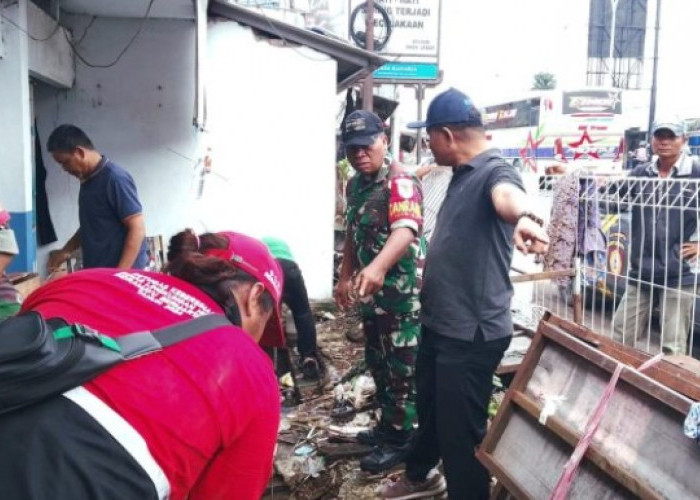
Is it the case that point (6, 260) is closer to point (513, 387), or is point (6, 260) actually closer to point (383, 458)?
point (383, 458)

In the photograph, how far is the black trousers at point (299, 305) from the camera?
175 inches

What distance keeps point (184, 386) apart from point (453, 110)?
1.72 m

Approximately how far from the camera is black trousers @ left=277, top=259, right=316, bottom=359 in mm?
4445

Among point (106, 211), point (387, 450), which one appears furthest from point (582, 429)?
point (106, 211)

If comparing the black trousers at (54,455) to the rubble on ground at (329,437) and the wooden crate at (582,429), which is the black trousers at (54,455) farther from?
the rubble on ground at (329,437)

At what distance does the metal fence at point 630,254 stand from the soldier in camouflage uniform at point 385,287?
3.81ft

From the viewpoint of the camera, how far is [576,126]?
21.2 metres

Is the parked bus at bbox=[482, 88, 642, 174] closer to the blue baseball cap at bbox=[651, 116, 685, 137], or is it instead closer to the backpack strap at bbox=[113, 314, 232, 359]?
the blue baseball cap at bbox=[651, 116, 685, 137]

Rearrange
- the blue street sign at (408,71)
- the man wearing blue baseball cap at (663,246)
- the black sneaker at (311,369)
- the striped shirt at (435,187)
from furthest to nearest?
the blue street sign at (408,71), the striped shirt at (435,187), the black sneaker at (311,369), the man wearing blue baseball cap at (663,246)

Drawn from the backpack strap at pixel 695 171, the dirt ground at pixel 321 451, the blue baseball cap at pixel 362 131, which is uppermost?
the blue baseball cap at pixel 362 131

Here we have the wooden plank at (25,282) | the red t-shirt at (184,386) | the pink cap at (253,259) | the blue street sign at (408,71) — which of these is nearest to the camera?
the red t-shirt at (184,386)

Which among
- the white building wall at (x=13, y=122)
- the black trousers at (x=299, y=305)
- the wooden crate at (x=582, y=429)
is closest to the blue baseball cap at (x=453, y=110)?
the wooden crate at (x=582, y=429)

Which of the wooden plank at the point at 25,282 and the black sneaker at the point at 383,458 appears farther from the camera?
the wooden plank at the point at 25,282

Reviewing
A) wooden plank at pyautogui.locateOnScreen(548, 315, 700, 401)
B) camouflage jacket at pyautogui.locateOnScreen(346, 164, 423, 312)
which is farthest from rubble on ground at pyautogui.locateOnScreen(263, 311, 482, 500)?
wooden plank at pyautogui.locateOnScreen(548, 315, 700, 401)
